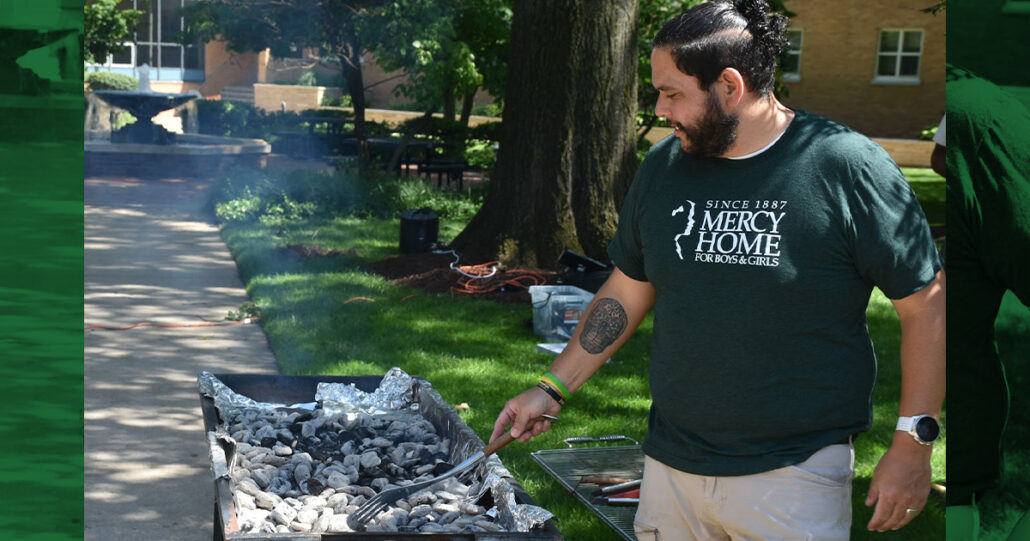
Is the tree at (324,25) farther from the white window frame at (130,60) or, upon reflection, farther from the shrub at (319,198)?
the white window frame at (130,60)

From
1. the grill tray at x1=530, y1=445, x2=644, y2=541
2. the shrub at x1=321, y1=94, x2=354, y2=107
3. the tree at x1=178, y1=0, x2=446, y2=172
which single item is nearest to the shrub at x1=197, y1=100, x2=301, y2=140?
the shrub at x1=321, y1=94, x2=354, y2=107

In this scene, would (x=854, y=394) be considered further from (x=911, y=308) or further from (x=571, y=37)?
(x=571, y=37)

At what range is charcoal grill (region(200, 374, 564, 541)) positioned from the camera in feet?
10.1

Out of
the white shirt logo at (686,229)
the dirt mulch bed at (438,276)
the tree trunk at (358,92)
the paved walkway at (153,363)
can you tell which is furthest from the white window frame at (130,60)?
the white shirt logo at (686,229)

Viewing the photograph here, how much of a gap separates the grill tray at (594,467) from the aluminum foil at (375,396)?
2.52 feet

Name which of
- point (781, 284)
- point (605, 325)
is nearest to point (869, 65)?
point (605, 325)

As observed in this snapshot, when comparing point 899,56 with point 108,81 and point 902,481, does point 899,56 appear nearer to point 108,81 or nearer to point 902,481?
point 108,81

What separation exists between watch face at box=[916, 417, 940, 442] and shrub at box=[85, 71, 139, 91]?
32.2 meters

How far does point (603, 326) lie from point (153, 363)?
16.7 ft

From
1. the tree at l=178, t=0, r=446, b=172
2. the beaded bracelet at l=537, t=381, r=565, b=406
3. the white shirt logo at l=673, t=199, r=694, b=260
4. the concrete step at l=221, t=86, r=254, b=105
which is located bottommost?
the beaded bracelet at l=537, t=381, r=565, b=406

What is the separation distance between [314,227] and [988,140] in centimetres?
1109

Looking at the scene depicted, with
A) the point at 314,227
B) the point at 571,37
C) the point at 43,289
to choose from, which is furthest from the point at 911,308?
the point at 314,227

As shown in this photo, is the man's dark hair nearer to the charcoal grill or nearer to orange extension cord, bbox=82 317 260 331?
the charcoal grill

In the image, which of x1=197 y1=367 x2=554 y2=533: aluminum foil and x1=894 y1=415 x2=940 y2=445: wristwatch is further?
x1=197 y1=367 x2=554 y2=533: aluminum foil
